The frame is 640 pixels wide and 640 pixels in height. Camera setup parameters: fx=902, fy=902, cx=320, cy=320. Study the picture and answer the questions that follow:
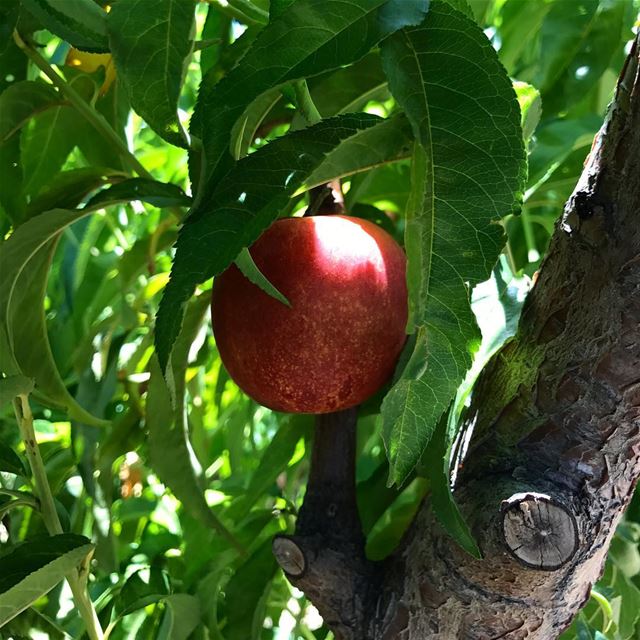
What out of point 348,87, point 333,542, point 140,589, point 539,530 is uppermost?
point 348,87

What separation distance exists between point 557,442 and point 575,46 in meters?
0.33

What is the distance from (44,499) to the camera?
528 mm

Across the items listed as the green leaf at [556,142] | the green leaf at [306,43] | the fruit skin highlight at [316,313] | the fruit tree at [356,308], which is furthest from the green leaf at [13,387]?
the green leaf at [556,142]

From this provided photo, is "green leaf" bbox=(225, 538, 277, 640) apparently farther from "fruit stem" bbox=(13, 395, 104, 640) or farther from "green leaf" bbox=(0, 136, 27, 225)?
"green leaf" bbox=(0, 136, 27, 225)

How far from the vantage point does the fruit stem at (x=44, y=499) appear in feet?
1.67

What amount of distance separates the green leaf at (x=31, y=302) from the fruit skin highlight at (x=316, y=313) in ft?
0.35

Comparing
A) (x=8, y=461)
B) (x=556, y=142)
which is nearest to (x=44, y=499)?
(x=8, y=461)

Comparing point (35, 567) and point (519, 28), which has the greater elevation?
point (519, 28)

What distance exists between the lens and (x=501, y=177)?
0.34 m

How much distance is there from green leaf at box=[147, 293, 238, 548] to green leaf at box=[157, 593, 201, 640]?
0.19ft

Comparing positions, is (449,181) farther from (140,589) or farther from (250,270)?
(140,589)

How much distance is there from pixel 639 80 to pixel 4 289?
1.11 ft

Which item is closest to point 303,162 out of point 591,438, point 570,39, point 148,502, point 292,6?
point 292,6

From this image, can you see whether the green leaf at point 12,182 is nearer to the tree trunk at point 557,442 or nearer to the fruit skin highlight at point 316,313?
the fruit skin highlight at point 316,313
